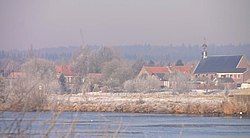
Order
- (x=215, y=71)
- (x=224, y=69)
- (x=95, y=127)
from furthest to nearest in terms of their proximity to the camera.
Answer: (x=215, y=71) < (x=224, y=69) < (x=95, y=127)

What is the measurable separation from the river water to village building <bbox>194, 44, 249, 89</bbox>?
1842 inches

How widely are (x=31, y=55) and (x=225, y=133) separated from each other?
1798cm

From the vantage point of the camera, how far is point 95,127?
1966cm

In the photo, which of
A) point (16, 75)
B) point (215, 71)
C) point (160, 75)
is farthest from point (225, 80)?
point (16, 75)

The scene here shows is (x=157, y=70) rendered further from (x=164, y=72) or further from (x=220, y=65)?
(x=220, y=65)

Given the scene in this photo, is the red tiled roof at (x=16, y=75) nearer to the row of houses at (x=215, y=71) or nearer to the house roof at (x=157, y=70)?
the row of houses at (x=215, y=71)

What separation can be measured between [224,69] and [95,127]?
61987mm

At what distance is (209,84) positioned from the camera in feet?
230

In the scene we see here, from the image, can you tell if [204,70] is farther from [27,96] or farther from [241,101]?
[27,96]

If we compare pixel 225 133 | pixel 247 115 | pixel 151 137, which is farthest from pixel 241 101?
pixel 151 137

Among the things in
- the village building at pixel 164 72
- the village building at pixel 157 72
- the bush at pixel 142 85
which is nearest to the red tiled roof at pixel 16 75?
the bush at pixel 142 85

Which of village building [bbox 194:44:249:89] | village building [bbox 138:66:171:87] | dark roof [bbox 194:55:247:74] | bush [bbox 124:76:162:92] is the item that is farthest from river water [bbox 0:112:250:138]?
dark roof [bbox 194:55:247:74]

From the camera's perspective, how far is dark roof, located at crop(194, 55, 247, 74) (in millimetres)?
79875

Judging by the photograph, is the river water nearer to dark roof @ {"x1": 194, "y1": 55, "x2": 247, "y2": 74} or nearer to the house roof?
the house roof
